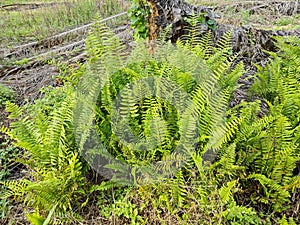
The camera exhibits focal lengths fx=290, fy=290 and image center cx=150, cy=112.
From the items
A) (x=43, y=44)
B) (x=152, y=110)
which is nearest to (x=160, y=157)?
(x=152, y=110)

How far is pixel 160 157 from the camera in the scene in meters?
1.96

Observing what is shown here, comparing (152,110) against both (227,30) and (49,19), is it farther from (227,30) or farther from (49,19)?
(49,19)

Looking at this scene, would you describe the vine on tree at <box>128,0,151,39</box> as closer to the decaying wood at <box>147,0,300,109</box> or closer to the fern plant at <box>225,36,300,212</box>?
the decaying wood at <box>147,0,300,109</box>

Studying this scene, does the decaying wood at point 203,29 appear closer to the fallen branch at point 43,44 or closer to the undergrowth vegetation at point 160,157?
→ the undergrowth vegetation at point 160,157

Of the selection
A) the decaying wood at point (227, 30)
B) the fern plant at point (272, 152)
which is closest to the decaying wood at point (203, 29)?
the decaying wood at point (227, 30)

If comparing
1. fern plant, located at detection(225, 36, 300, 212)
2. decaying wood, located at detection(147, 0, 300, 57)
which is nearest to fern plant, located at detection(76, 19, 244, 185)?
fern plant, located at detection(225, 36, 300, 212)

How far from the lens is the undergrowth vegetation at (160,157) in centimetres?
175

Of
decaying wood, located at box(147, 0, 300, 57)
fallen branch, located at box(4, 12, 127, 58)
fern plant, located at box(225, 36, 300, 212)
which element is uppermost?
decaying wood, located at box(147, 0, 300, 57)

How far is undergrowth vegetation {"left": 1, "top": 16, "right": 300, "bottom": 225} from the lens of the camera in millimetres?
1753

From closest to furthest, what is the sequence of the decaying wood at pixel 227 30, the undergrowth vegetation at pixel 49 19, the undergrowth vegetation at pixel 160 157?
the undergrowth vegetation at pixel 160 157
the decaying wood at pixel 227 30
the undergrowth vegetation at pixel 49 19

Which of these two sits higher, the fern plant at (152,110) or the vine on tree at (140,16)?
the vine on tree at (140,16)

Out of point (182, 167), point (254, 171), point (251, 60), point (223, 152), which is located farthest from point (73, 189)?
point (251, 60)

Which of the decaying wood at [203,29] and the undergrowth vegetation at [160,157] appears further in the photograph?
the decaying wood at [203,29]

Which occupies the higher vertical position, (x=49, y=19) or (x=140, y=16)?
(x=140, y=16)
